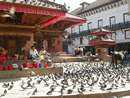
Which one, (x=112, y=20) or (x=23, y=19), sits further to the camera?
(x=112, y=20)

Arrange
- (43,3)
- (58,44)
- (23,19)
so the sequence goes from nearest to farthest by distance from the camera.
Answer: (43,3)
(23,19)
(58,44)

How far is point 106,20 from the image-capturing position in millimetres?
52969

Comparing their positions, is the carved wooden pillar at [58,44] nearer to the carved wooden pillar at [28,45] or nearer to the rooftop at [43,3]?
the carved wooden pillar at [28,45]

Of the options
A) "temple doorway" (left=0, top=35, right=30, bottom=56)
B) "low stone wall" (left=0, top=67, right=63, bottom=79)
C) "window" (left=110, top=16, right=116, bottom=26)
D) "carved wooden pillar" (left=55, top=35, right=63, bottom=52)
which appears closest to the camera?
"low stone wall" (left=0, top=67, right=63, bottom=79)

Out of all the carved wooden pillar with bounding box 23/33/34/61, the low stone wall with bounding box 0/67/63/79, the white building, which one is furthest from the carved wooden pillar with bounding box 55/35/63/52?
the low stone wall with bounding box 0/67/63/79

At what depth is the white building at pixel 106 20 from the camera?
48844 millimetres

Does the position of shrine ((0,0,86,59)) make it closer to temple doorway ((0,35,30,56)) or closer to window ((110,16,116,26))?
temple doorway ((0,35,30,56))

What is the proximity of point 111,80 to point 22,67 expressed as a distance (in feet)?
15.4

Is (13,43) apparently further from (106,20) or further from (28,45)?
(106,20)

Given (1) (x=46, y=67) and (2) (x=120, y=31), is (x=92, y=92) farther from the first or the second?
(2) (x=120, y=31)

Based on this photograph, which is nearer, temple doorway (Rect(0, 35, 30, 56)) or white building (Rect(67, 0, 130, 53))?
temple doorway (Rect(0, 35, 30, 56))

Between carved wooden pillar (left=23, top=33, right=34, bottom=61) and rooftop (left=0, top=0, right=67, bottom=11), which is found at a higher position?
rooftop (left=0, top=0, right=67, bottom=11)

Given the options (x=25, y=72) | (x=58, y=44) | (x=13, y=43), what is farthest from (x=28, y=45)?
(x=58, y=44)

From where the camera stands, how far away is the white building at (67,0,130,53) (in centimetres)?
4884
